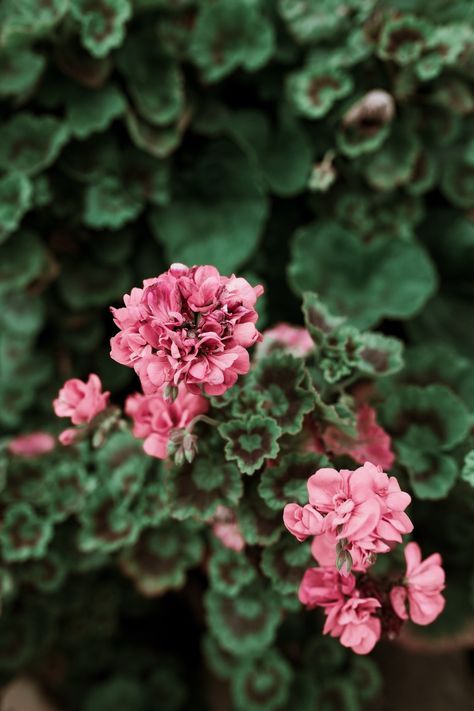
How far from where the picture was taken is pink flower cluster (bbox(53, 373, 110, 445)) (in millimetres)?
725

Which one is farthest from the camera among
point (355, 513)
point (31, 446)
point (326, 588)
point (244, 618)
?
point (31, 446)

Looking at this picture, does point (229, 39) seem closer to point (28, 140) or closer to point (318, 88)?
point (318, 88)

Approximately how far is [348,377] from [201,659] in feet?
3.40

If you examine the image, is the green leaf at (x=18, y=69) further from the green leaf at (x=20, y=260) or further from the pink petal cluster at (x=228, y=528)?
the pink petal cluster at (x=228, y=528)

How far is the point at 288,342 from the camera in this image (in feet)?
3.05

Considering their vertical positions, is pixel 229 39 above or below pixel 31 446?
above

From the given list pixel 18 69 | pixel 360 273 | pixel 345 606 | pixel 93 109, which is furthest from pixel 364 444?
pixel 18 69

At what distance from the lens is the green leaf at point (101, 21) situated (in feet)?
3.78

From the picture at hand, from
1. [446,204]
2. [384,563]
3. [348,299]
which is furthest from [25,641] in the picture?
[446,204]

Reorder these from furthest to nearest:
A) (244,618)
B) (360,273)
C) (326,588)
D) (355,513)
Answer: (360,273), (244,618), (326,588), (355,513)

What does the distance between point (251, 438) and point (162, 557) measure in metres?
0.44

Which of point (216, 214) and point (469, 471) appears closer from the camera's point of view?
point (469, 471)

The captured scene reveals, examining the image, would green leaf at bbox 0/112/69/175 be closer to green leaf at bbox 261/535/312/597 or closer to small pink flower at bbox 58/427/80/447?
small pink flower at bbox 58/427/80/447

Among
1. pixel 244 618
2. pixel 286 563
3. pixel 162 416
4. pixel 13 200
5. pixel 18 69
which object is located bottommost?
pixel 244 618
